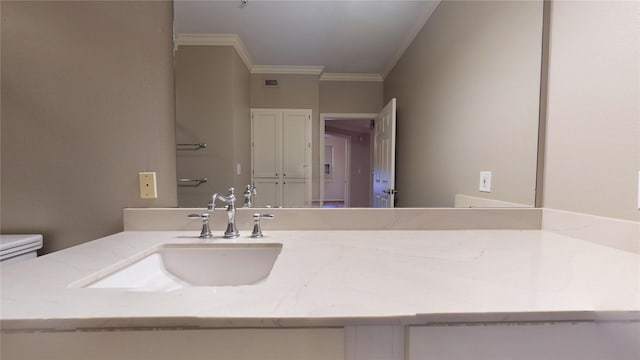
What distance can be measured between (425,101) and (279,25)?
2.73 feet

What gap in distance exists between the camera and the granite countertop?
0.45 meters

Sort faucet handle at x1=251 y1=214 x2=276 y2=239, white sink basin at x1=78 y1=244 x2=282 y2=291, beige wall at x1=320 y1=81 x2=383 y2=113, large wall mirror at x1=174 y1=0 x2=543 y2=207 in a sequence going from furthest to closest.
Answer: beige wall at x1=320 y1=81 x2=383 y2=113, large wall mirror at x1=174 y1=0 x2=543 y2=207, faucet handle at x1=251 y1=214 x2=276 y2=239, white sink basin at x1=78 y1=244 x2=282 y2=291

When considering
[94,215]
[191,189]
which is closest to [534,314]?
[191,189]

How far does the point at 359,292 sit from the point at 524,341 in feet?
1.07

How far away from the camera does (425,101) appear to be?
4.41ft

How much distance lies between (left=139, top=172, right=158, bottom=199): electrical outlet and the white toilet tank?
42 cm

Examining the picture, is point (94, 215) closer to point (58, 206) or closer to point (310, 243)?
point (58, 206)

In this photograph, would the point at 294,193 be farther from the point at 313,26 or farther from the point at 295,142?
the point at 313,26

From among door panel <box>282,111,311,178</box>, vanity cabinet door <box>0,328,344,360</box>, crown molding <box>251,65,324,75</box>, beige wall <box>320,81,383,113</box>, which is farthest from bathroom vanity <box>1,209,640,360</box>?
crown molding <box>251,65,324,75</box>

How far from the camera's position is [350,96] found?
1264mm

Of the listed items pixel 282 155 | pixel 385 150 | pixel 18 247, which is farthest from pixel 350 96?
pixel 18 247

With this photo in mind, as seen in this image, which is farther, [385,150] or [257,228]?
[385,150]

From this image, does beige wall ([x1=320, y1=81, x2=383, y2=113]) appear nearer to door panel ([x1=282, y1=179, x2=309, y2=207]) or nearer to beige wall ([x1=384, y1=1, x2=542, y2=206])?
beige wall ([x1=384, y1=1, x2=542, y2=206])

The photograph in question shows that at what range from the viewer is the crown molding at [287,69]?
3.98ft
